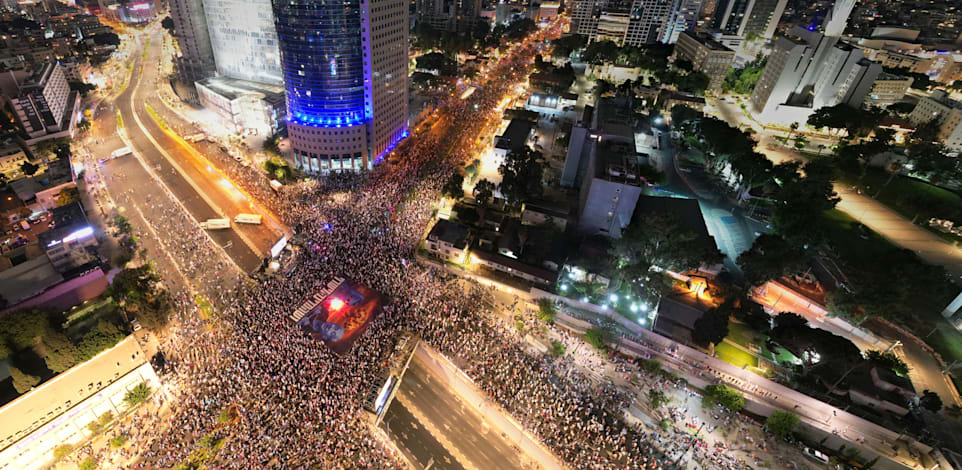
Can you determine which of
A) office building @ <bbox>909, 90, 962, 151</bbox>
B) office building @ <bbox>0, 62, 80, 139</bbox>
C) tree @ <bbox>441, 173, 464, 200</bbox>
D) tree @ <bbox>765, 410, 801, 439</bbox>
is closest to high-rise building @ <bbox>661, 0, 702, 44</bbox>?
office building @ <bbox>909, 90, 962, 151</bbox>

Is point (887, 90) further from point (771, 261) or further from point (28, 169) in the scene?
point (28, 169)

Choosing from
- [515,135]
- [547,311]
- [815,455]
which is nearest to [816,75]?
[515,135]

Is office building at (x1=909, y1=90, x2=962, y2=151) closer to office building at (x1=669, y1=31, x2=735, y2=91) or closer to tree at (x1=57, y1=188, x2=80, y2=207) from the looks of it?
office building at (x1=669, y1=31, x2=735, y2=91)

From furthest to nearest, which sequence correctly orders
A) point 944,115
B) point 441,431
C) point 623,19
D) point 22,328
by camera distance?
point 623,19 → point 944,115 → point 441,431 → point 22,328

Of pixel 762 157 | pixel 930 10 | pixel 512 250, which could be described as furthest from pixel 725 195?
pixel 930 10

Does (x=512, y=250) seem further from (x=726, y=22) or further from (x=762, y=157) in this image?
(x=726, y=22)

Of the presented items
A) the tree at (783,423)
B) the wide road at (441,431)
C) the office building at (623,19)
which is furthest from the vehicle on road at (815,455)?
the office building at (623,19)
